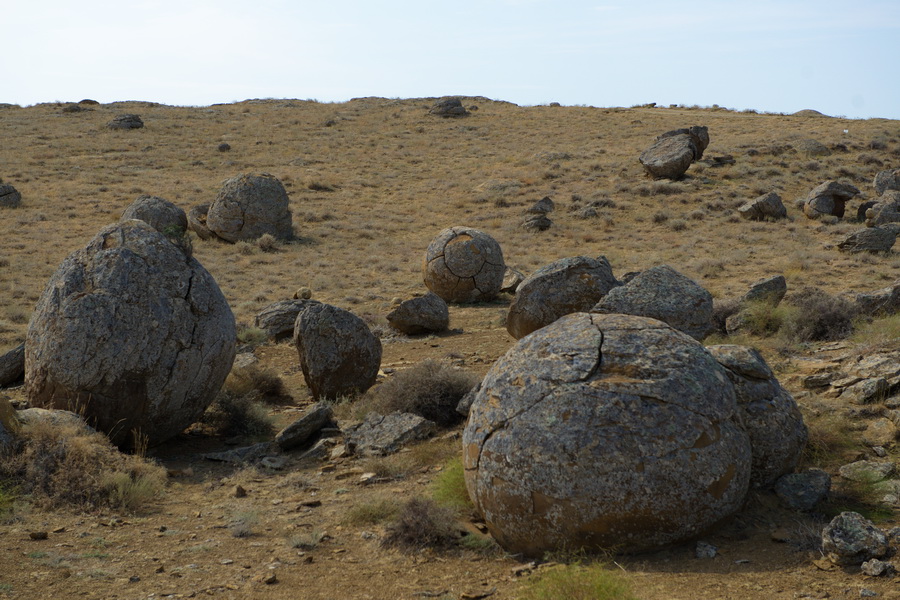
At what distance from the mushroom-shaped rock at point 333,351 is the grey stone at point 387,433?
66.4 inches

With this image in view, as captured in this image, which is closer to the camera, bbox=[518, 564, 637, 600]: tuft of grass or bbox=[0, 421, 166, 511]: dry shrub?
bbox=[518, 564, 637, 600]: tuft of grass

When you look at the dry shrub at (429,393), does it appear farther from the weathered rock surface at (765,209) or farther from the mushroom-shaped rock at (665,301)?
the weathered rock surface at (765,209)

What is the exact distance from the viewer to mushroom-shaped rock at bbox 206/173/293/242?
24203mm

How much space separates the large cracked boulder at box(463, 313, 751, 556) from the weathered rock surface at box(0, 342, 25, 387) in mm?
7712

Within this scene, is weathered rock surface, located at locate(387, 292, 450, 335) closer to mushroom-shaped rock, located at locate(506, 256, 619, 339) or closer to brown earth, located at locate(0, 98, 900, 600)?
brown earth, located at locate(0, 98, 900, 600)

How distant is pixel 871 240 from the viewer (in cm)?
2000

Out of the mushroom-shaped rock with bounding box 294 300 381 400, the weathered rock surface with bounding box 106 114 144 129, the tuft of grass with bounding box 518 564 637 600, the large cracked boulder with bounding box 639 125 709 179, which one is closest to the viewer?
the tuft of grass with bounding box 518 564 637 600

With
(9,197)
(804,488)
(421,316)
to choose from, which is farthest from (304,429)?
(9,197)

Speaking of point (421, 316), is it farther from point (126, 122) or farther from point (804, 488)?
point (126, 122)

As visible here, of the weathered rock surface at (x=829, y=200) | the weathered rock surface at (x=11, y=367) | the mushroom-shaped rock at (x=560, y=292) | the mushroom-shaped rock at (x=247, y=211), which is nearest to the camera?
the weathered rock surface at (x=11, y=367)

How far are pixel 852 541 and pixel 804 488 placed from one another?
3.51 ft

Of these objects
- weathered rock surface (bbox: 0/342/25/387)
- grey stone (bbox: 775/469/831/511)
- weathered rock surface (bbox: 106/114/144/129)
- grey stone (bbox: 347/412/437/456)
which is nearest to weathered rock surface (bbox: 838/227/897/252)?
grey stone (bbox: 347/412/437/456)

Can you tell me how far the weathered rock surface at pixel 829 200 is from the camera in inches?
984

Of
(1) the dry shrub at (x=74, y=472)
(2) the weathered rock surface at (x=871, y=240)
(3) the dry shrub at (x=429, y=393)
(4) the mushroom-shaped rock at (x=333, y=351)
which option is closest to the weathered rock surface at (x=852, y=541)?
(3) the dry shrub at (x=429, y=393)
